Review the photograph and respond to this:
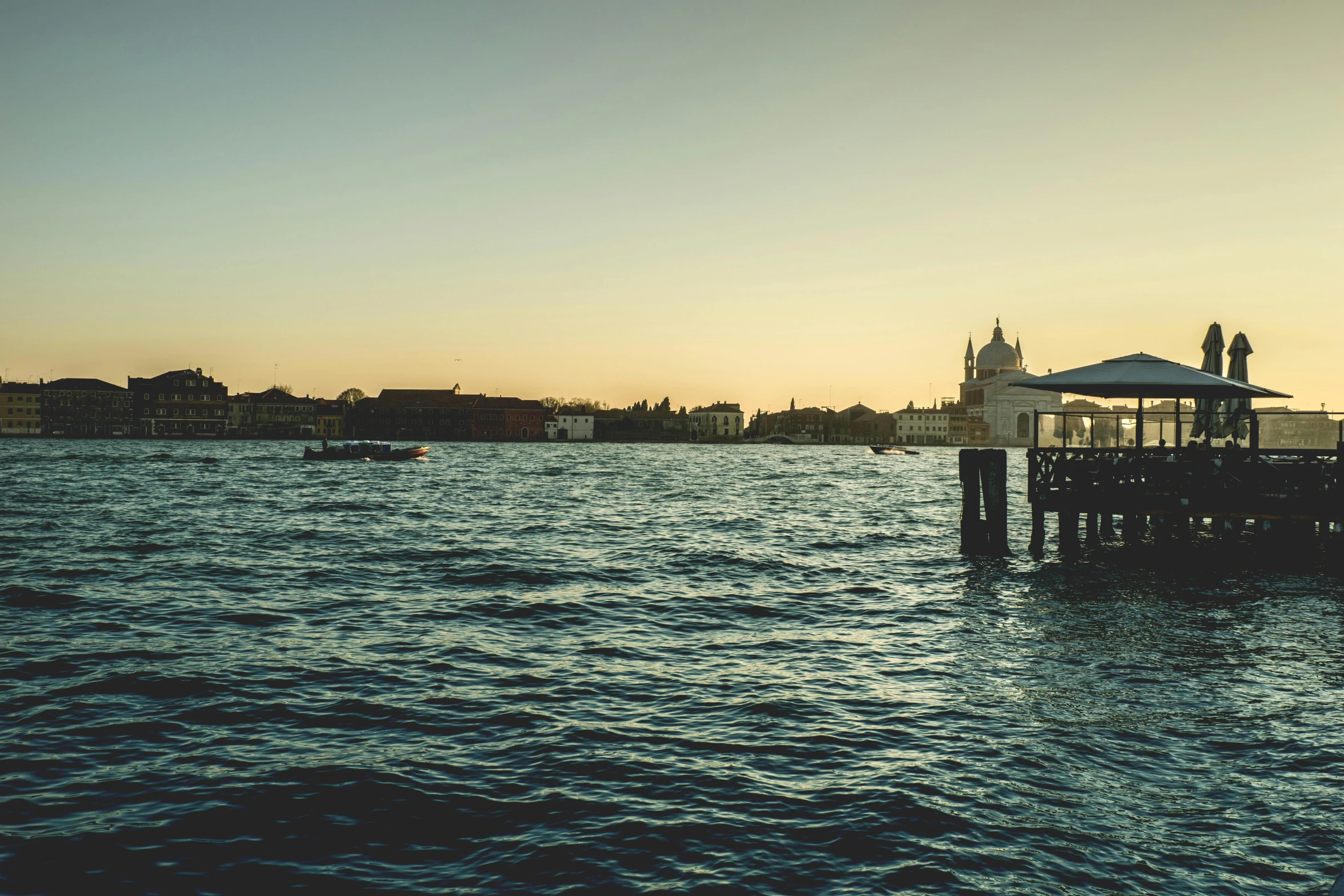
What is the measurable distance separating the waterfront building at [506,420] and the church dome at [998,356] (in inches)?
3621

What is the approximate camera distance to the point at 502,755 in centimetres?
808

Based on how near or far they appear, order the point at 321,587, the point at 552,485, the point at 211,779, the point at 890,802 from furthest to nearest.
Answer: the point at 552,485
the point at 321,587
the point at 211,779
the point at 890,802

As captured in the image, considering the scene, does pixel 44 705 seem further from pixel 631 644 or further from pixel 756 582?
pixel 756 582

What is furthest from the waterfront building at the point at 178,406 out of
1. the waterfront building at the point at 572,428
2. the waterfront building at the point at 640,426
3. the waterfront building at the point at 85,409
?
the waterfront building at the point at 640,426

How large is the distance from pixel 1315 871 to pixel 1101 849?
125 centimetres

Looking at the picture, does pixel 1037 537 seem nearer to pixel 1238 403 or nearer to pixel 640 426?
pixel 1238 403

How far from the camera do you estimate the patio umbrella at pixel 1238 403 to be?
846 inches

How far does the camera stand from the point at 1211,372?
2231cm

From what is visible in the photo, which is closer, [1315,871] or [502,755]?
[1315,871]

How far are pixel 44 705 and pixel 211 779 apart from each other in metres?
3.26

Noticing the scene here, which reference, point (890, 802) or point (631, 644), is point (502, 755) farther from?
point (631, 644)

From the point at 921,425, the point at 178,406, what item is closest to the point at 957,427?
the point at 921,425

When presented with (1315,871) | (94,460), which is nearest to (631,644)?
(1315,871)

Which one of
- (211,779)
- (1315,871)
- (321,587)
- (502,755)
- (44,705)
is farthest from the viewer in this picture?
(321,587)
